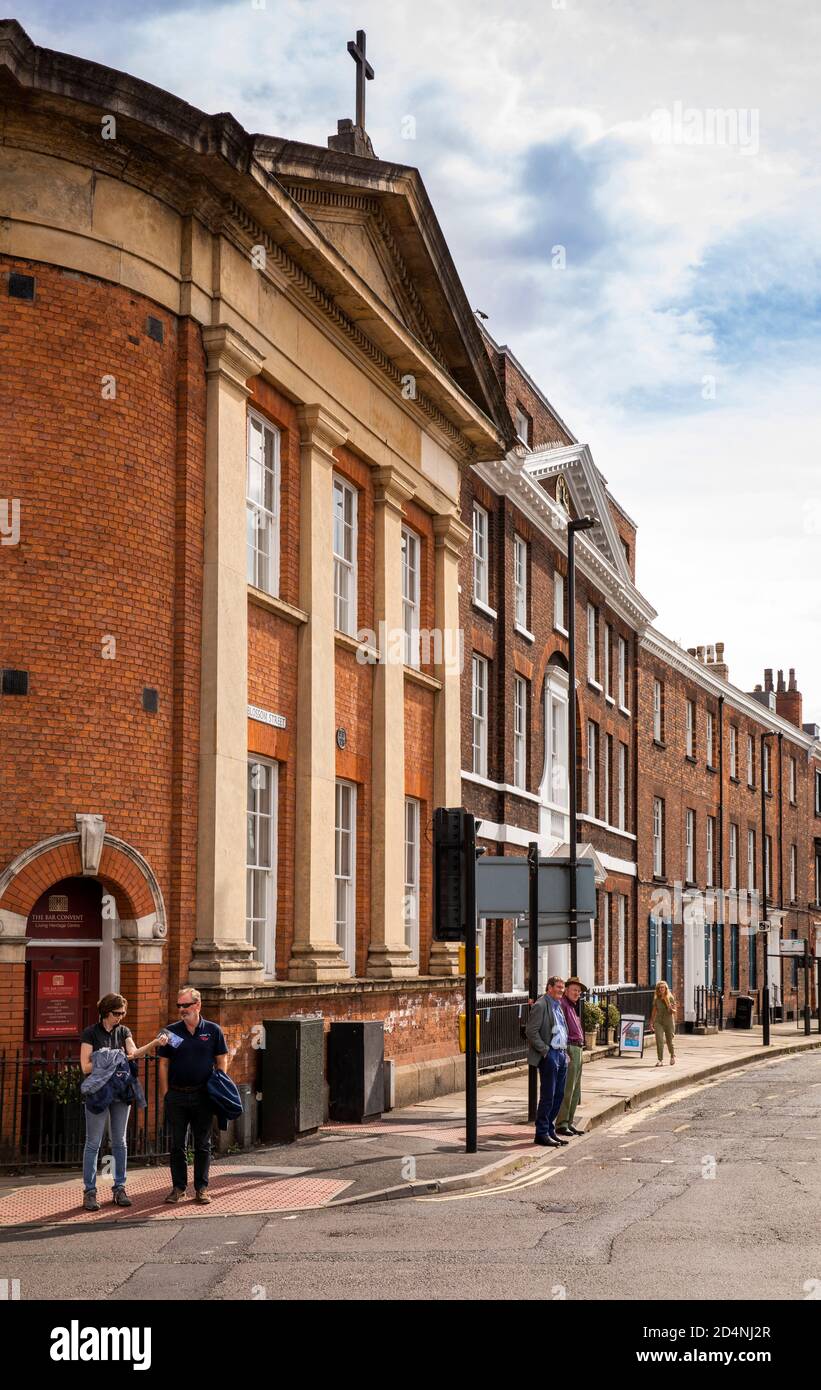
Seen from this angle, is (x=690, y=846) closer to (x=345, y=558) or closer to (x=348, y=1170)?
(x=345, y=558)

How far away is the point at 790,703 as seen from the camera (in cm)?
6438

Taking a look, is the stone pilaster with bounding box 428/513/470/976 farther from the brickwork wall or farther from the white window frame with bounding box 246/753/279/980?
the brickwork wall

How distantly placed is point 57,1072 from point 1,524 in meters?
4.95

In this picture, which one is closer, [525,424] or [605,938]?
[525,424]

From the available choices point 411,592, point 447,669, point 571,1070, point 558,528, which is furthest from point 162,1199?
point 558,528

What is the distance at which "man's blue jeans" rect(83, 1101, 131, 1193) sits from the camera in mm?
11695

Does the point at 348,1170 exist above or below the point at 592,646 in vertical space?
below

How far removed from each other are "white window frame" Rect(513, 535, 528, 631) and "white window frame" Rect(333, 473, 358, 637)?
872 centimetres

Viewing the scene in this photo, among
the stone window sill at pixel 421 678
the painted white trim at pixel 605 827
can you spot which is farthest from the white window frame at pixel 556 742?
the stone window sill at pixel 421 678

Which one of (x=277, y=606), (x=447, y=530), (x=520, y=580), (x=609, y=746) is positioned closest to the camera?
(x=277, y=606)

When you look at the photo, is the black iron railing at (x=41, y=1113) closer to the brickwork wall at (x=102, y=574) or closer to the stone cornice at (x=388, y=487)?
the brickwork wall at (x=102, y=574)

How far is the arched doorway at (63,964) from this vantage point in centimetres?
1420

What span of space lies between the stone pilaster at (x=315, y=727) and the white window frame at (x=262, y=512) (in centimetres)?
51

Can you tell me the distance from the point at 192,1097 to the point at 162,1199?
874 millimetres
